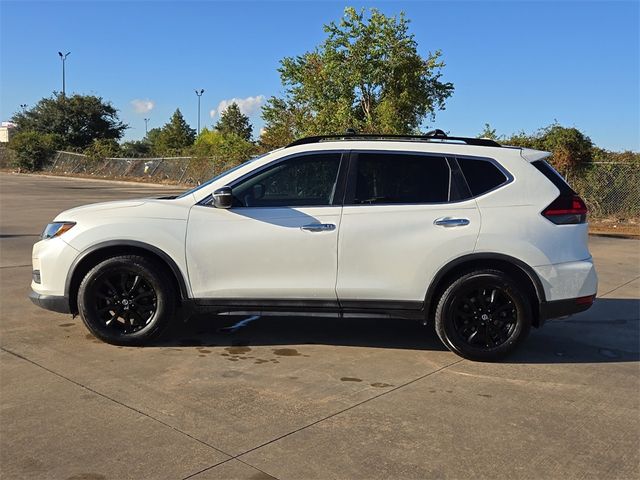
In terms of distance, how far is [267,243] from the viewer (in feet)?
15.6

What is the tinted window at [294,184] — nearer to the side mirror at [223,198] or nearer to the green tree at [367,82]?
the side mirror at [223,198]

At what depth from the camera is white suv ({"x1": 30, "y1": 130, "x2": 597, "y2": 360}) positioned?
4730mm

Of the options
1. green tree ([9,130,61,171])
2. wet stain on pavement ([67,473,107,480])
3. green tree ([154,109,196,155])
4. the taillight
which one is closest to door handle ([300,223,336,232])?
the taillight

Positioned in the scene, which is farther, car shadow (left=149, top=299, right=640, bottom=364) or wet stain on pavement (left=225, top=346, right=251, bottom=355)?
car shadow (left=149, top=299, right=640, bottom=364)

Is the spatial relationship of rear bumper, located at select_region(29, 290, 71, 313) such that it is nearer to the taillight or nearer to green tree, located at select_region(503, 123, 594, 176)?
the taillight

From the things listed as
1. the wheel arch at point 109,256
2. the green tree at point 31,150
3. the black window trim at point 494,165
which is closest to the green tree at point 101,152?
the green tree at point 31,150

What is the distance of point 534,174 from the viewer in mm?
4816

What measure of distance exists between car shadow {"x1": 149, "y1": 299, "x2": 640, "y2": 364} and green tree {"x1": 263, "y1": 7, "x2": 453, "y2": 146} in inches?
459

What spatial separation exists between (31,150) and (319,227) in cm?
5471

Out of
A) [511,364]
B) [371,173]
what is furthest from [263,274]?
[511,364]

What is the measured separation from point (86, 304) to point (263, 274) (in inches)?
60.5

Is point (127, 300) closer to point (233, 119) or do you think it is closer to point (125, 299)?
point (125, 299)

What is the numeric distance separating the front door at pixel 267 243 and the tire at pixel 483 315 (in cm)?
99

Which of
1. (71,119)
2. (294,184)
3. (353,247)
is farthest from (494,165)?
(71,119)
